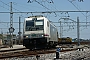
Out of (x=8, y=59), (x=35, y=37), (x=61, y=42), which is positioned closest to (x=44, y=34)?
(x=35, y=37)

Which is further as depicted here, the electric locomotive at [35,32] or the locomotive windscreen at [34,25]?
the locomotive windscreen at [34,25]

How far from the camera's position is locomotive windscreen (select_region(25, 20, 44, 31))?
26141mm

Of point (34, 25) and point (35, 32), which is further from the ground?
point (34, 25)

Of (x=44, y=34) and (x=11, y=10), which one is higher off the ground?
(x=11, y=10)

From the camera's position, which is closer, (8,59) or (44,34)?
(8,59)

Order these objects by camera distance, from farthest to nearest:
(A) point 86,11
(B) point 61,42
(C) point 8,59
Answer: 1. (B) point 61,42
2. (A) point 86,11
3. (C) point 8,59

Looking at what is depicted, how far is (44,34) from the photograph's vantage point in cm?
2581

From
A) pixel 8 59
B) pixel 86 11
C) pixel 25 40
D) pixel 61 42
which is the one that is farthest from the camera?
pixel 61 42

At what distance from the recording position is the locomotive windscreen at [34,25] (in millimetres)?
26141

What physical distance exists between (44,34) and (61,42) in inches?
1859

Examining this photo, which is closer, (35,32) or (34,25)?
(35,32)

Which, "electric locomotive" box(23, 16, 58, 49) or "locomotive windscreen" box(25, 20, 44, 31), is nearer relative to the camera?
"electric locomotive" box(23, 16, 58, 49)

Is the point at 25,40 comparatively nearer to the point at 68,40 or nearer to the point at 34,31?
the point at 34,31

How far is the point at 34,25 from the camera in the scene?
1035 inches
